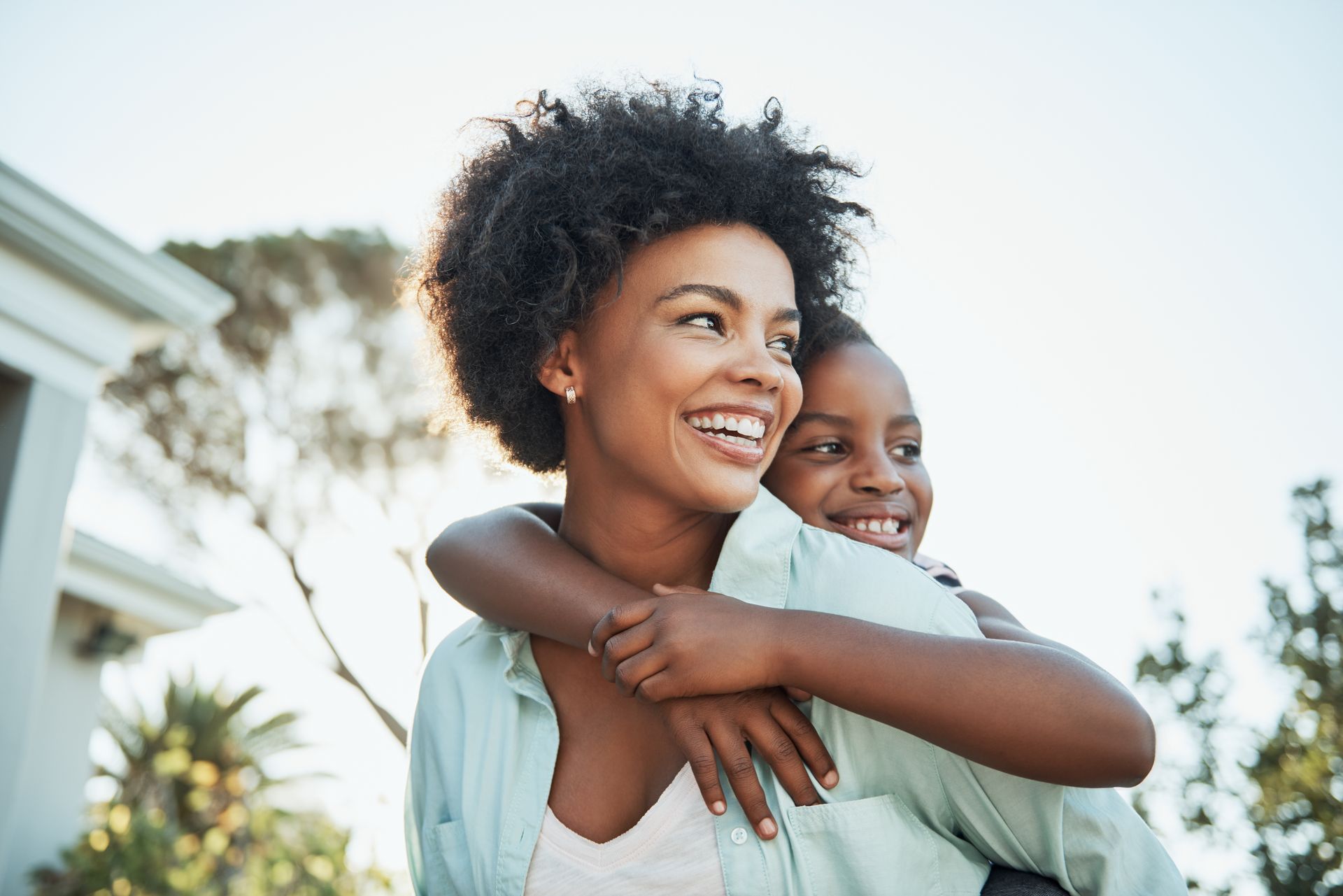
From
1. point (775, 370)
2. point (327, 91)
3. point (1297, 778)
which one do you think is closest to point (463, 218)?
Result: point (775, 370)

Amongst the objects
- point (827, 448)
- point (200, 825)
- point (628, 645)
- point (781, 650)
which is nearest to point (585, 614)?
point (628, 645)

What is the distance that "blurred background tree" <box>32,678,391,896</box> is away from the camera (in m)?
9.69

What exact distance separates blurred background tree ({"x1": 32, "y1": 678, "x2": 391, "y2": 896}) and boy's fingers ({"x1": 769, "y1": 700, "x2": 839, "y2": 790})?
9339mm

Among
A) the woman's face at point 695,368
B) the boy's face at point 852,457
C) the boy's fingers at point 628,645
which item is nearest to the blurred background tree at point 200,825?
the boy's face at point 852,457

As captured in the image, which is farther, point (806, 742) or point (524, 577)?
point (524, 577)

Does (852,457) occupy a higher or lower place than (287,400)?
lower

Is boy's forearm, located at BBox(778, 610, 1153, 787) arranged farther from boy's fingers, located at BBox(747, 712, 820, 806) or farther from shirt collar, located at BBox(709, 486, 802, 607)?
shirt collar, located at BBox(709, 486, 802, 607)

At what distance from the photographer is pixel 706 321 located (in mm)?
2490

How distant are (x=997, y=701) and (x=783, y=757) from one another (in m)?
0.45

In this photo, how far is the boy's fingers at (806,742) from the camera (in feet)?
6.81

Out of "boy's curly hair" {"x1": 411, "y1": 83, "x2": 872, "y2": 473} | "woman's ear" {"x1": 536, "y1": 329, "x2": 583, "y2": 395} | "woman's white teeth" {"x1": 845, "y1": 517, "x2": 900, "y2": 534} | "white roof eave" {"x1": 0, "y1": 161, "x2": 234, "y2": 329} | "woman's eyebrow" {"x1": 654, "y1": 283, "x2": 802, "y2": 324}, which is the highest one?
"white roof eave" {"x1": 0, "y1": 161, "x2": 234, "y2": 329}

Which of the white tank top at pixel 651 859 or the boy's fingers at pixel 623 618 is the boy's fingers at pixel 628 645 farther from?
the white tank top at pixel 651 859

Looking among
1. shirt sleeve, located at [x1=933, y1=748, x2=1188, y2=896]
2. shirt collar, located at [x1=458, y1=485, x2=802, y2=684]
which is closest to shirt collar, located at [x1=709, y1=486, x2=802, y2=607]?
shirt collar, located at [x1=458, y1=485, x2=802, y2=684]

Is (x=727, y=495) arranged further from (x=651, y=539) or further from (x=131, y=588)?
(x=131, y=588)
